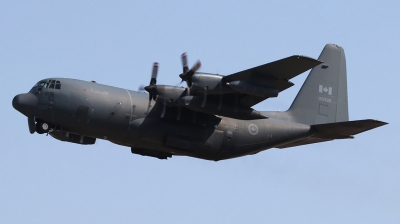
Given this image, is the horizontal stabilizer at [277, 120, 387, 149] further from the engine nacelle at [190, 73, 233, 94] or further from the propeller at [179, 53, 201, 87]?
the propeller at [179, 53, 201, 87]

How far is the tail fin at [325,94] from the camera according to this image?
2856cm

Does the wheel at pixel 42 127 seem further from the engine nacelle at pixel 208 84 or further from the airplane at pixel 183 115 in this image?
the engine nacelle at pixel 208 84

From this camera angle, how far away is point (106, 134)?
2452 centimetres

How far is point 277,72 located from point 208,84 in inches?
94.8

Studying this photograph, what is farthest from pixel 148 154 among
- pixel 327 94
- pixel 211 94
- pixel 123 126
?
pixel 327 94

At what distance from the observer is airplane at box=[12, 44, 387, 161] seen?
23297 mm

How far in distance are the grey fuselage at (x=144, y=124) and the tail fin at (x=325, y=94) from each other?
2.22 m

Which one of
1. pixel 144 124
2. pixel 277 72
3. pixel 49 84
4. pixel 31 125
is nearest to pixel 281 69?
pixel 277 72

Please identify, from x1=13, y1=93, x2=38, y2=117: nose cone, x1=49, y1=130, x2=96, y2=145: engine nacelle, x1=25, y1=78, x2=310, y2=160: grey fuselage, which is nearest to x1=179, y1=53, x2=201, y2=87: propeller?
x1=25, y1=78, x2=310, y2=160: grey fuselage

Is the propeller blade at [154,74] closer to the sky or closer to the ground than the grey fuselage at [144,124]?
closer to the sky

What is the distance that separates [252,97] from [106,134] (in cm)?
546

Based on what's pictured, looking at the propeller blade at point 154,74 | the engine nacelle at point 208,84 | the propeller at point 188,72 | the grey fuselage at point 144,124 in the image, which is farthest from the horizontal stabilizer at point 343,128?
the propeller blade at point 154,74

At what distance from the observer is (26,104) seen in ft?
78.0

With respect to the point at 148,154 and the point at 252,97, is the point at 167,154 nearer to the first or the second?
the point at 148,154
